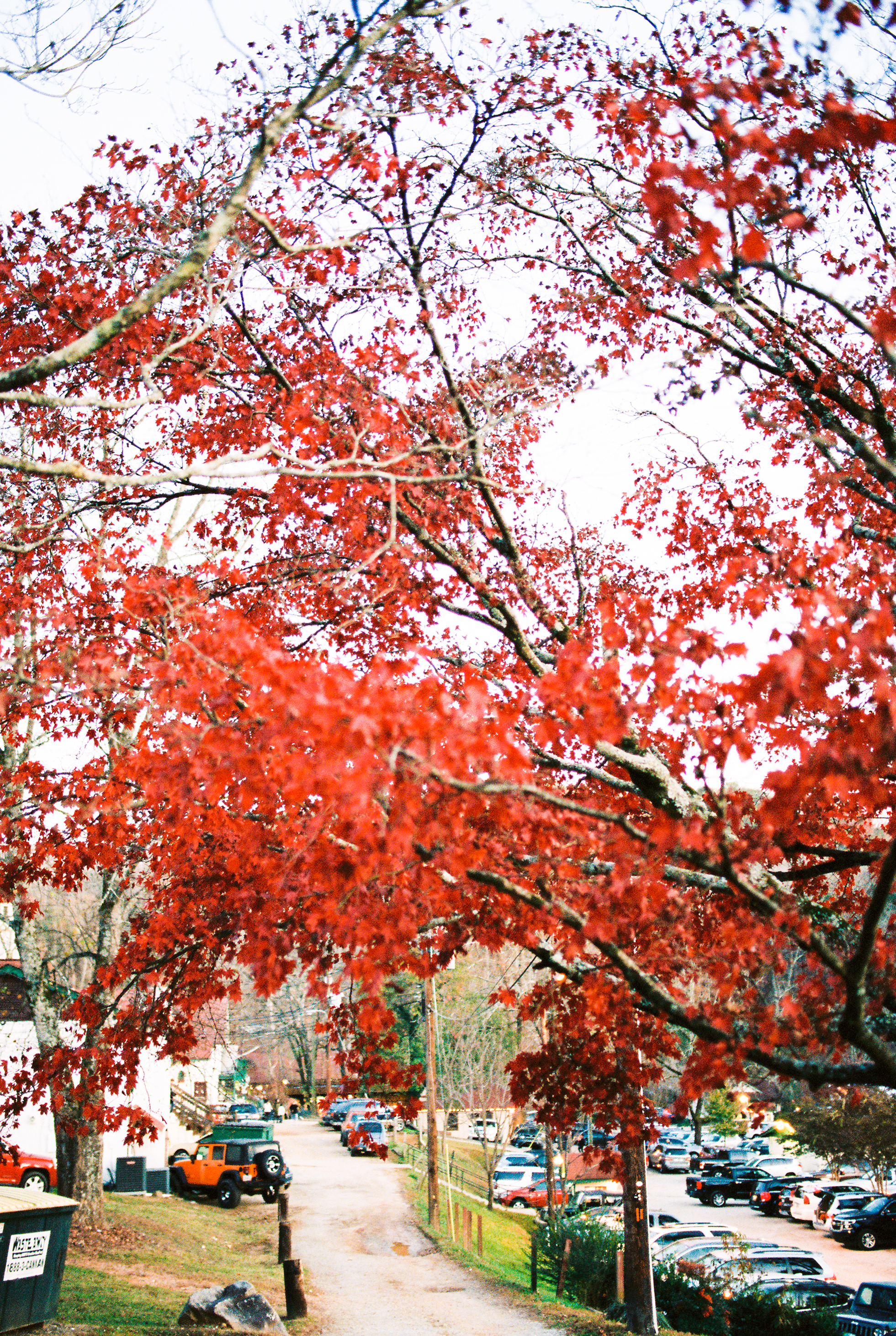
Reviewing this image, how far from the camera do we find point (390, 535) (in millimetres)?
6238

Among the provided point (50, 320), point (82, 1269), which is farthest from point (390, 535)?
point (82, 1269)

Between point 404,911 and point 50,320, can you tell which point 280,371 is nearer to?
point 50,320

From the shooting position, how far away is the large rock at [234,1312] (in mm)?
11500

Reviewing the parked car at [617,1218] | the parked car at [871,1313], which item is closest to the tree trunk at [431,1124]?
the parked car at [617,1218]

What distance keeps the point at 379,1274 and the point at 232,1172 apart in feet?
31.2

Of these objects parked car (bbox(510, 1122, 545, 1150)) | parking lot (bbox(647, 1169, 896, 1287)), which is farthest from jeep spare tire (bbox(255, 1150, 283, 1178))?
parked car (bbox(510, 1122, 545, 1150))

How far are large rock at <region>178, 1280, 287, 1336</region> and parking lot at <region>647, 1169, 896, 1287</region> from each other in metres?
14.4

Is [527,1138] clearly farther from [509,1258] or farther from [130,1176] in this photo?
[509,1258]

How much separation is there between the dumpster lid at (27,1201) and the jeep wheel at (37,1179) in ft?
41.8

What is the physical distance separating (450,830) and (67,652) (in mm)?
3208

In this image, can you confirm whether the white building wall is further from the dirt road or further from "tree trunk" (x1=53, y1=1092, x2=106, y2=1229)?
"tree trunk" (x1=53, y1=1092, x2=106, y2=1229)

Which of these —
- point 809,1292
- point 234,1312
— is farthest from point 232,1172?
point 809,1292

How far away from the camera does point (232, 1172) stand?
2469 cm

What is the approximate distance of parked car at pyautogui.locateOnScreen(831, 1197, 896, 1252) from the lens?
83.3 ft
